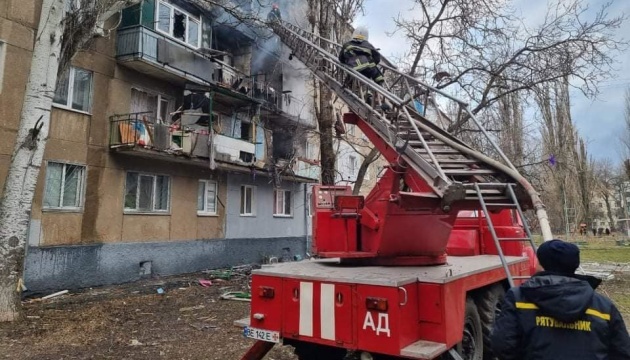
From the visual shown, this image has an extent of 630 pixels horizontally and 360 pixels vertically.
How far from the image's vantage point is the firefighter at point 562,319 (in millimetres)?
2209

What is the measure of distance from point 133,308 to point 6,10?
8.05m

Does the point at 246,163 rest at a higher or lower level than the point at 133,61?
lower

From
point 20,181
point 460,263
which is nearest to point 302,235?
point 20,181

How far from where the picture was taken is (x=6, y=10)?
10484 mm

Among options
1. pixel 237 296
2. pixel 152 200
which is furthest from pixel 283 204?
pixel 237 296

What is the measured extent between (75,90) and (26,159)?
5.13 m

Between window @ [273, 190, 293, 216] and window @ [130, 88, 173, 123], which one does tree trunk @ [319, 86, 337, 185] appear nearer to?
window @ [130, 88, 173, 123]

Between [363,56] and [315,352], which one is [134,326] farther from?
[363,56]

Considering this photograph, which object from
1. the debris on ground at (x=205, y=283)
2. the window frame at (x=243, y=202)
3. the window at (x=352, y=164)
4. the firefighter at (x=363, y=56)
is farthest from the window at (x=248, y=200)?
the firefighter at (x=363, y=56)

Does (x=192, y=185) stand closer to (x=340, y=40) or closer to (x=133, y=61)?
(x=133, y=61)

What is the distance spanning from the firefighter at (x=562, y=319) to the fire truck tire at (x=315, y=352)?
2846mm

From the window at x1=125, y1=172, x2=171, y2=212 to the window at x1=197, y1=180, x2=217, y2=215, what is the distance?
1.57 m

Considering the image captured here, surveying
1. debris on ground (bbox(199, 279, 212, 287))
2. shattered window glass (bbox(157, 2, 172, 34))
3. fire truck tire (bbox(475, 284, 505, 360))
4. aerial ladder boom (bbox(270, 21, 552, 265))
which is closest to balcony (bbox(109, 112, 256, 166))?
shattered window glass (bbox(157, 2, 172, 34))

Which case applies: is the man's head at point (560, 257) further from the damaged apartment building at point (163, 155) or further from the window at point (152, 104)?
the window at point (152, 104)
